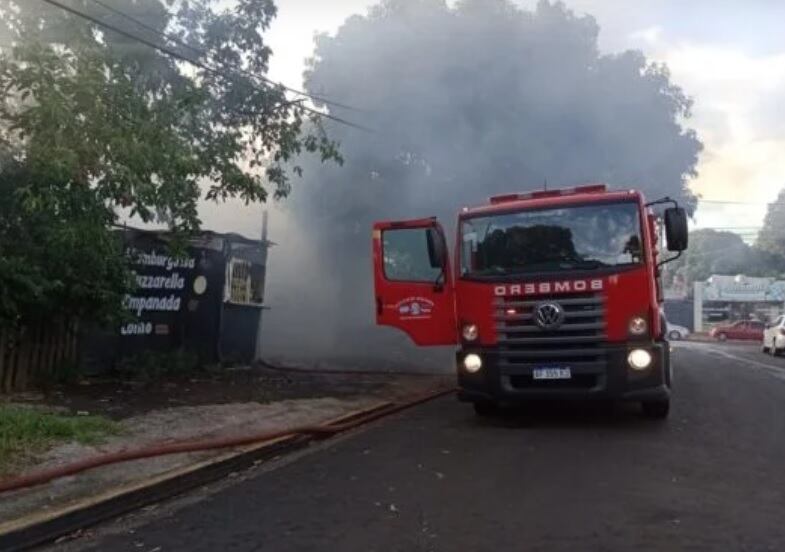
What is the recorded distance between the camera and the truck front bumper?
26.9 ft

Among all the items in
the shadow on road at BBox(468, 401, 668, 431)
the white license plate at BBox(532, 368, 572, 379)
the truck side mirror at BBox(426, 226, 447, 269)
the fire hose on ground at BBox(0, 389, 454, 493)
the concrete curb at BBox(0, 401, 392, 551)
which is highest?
the truck side mirror at BBox(426, 226, 447, 269)

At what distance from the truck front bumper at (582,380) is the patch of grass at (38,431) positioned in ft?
12.4

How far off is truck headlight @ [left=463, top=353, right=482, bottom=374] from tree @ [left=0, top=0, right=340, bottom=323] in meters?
3.58

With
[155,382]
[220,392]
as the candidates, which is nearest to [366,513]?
[220,392]

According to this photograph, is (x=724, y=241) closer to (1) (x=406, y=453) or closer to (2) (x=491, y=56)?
(2) (x=491, y=56)

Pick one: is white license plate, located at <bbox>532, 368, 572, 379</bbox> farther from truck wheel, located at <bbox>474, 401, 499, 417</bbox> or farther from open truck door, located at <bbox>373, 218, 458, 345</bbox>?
open truck door, located at <bbox>373, 218, 458, 345</bbox>

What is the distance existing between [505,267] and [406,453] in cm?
242

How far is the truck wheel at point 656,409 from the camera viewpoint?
910cm

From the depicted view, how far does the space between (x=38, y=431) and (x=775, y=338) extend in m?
25.1

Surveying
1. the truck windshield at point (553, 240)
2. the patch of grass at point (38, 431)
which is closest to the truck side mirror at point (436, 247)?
the truck windshield at point (553, 240)

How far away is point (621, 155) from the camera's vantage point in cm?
2273

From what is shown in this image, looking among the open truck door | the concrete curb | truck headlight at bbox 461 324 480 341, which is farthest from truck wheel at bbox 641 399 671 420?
the concrete curb

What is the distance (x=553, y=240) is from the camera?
8.70m

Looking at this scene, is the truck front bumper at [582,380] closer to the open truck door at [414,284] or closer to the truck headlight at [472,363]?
the truck headlight at [472,363]
